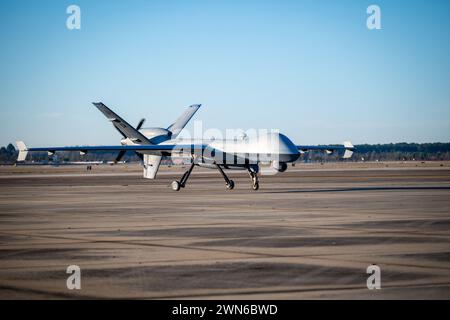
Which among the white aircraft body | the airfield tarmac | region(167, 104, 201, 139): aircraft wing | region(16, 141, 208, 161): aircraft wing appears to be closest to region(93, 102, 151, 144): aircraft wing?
the white aircraft body

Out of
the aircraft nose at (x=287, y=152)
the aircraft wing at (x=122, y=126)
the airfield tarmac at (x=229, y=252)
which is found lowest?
the airfield tarmac at (x=229, y=252)

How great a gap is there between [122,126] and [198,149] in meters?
5.41

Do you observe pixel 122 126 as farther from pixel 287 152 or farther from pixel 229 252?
pixel 229 252

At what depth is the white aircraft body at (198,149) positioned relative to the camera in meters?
31.8

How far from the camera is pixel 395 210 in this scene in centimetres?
2191

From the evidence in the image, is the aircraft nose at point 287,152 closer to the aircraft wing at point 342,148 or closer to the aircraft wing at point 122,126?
the aircraft wing at point 342,148

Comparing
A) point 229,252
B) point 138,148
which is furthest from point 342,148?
point 229,252

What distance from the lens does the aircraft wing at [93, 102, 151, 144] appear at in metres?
38.1

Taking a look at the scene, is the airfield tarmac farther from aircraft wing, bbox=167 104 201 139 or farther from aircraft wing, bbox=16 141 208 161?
aircraft wing, bbox=167 104 201 139

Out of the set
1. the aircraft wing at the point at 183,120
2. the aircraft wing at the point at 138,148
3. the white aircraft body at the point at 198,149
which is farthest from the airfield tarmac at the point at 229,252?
the aircraft wing at the point at 183,120

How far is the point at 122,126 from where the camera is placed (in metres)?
38.8
